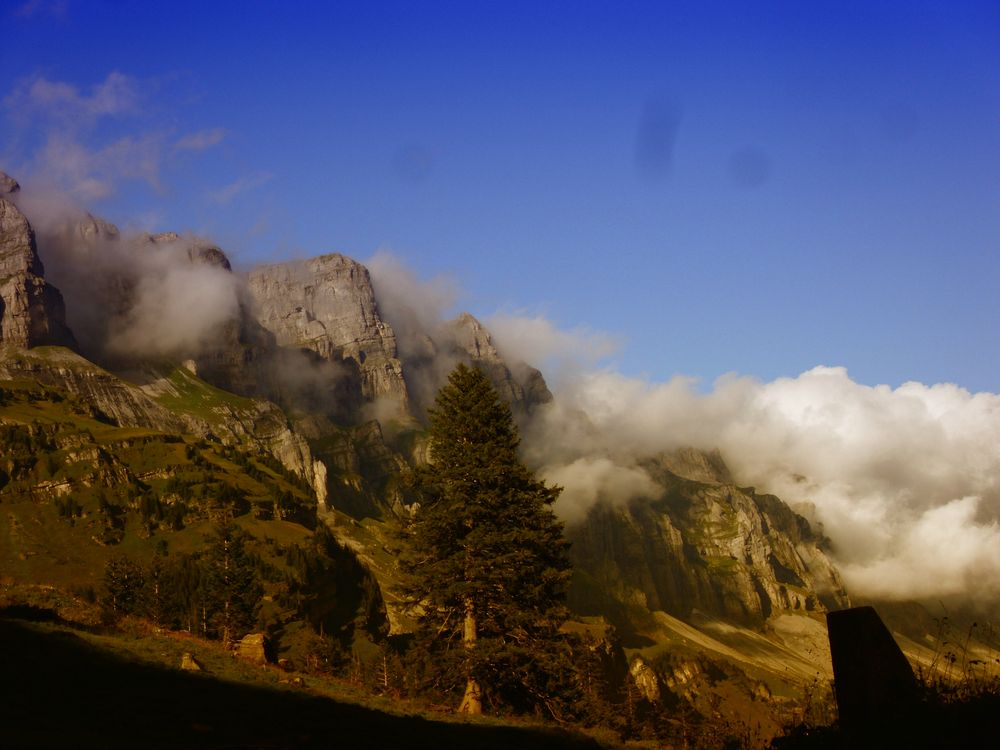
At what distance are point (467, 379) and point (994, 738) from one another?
30.3m

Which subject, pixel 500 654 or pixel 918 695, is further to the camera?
pixel 500 654

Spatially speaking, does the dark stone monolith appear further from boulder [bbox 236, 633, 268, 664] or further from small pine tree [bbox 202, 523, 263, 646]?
small pine tree [bbox 202, 523, 263, 646]

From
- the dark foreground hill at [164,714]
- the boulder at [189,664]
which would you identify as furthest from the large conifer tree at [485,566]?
the boulder at [189,664]

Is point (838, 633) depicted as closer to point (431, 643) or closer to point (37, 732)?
point (37, 732)

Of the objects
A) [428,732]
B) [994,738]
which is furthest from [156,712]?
[994,738]

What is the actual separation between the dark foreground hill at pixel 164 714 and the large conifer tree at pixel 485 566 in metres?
8.59

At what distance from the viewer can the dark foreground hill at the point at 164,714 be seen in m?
17.7

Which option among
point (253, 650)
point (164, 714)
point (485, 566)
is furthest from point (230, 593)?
point (164, 714)

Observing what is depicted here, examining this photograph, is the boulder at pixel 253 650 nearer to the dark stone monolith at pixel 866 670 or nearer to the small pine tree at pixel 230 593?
the dark stone monolith at pixel 866 670

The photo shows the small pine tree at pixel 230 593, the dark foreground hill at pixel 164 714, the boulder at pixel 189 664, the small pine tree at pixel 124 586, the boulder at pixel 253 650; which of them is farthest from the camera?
the small pine tree at pixel 124 586

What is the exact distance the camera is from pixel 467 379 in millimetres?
40000

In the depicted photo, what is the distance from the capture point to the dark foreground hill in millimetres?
17688

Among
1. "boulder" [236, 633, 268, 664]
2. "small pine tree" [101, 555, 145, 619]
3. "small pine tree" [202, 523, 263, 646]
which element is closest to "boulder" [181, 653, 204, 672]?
"boulder" [236, 633, 268, 664]

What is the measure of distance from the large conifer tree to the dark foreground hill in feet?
28.2
